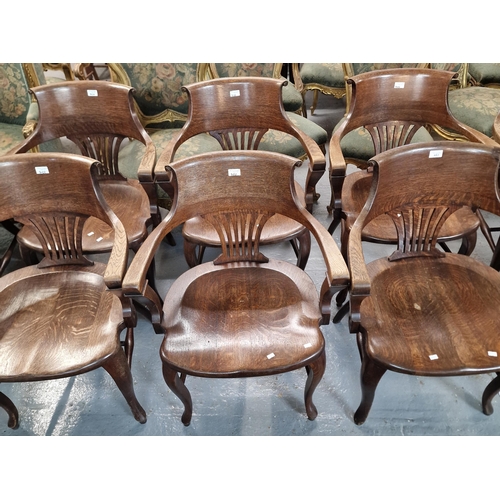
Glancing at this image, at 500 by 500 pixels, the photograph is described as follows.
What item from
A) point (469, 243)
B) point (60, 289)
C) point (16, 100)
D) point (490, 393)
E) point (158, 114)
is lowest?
point (490, 393)

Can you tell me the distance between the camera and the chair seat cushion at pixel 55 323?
3.98 ft

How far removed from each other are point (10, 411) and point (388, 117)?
201cm

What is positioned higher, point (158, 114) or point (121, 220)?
point (158, 114)

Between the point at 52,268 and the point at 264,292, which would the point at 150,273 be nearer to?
the point at 52,268

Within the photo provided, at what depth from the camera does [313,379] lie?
4.47 ft

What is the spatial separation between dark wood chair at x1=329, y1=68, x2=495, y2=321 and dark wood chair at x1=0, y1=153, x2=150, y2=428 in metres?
0.94

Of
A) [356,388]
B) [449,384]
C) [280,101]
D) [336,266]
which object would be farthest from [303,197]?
[449,384]

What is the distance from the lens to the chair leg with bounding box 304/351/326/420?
1301mm

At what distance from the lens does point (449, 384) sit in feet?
5.33

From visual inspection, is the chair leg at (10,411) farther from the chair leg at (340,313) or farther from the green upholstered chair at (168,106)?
the chair leg at (340,313)

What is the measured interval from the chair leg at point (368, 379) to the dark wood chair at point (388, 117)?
475 mm

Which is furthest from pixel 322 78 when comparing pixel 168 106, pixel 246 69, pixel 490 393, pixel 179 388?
pixel 179 388

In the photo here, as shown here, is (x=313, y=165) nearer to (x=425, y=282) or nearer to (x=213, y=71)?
(x=425, y=282)

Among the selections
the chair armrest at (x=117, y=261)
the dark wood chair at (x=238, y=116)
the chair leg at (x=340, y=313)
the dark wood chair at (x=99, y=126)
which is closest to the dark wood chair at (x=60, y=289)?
the chair armrest at (x=117, y=261)
